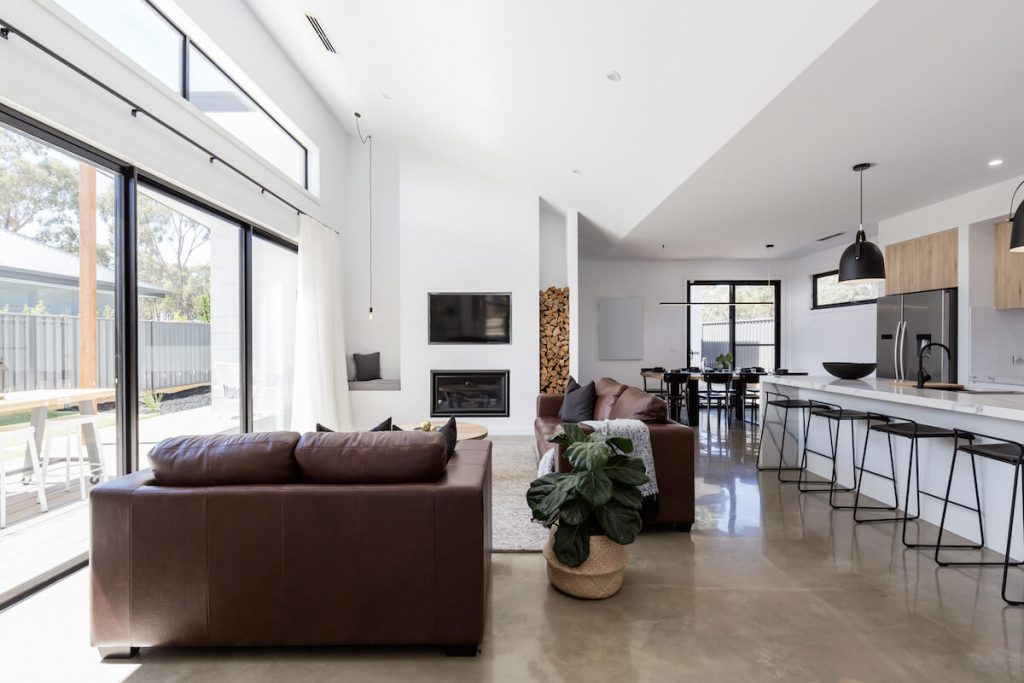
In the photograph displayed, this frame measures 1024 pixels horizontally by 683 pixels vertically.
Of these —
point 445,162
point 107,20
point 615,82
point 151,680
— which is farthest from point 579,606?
point 445,162

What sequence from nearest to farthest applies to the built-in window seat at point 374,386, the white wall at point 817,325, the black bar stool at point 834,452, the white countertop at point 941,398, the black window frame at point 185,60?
the white countertop at point 941,398 < the black window frame at point 185,60 < the black bar stool at point 834,452 < the built-in window seat at point 374,386 < the white wall at point 817,325

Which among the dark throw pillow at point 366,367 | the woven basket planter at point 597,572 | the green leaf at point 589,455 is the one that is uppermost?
the dark throw pillow at point 366,367

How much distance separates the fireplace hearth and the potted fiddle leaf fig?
13.1 ft

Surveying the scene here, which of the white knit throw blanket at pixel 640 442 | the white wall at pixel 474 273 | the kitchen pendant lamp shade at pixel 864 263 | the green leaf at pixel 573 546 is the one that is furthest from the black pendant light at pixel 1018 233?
the white wall at pixel 474 273

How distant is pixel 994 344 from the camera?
4367 millimetres

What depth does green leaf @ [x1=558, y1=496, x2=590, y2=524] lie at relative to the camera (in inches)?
84.4

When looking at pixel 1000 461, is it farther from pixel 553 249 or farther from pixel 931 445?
pixel 553 249

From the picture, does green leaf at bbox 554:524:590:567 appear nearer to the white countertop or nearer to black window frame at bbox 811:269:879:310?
the white countertop

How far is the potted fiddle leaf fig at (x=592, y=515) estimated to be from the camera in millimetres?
2123

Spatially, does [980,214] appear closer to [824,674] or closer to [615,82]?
[615,82]

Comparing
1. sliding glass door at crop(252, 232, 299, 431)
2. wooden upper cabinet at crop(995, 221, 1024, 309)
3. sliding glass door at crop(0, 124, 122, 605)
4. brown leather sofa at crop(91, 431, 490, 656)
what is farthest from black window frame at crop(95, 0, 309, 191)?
wooden upper cabinet at crop(995, 221, 1024, 309)

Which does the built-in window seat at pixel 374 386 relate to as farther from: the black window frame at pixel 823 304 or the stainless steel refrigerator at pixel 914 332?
the black window frame at pixel 823 304

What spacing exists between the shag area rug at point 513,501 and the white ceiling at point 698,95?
261 cm

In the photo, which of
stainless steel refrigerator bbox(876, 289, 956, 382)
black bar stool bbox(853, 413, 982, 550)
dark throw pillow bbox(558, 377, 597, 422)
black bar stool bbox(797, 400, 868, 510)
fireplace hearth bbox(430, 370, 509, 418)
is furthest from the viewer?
fireplace hearth bbox(430, 370, 509, 418)
